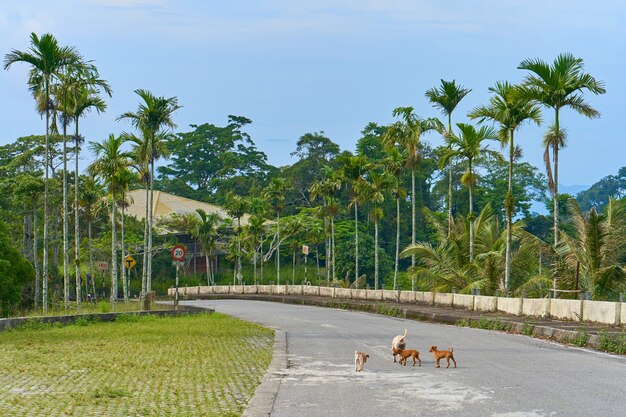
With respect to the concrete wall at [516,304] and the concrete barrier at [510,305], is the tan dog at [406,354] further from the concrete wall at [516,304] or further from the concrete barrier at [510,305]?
the concrete barrier at [510,305]

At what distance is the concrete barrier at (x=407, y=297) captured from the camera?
40431 mm

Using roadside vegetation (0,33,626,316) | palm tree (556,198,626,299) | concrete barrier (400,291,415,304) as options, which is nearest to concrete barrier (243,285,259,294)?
roadside vegetation (0,33,626,316)

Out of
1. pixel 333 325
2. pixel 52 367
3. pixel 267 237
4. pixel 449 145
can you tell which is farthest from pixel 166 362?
pixel 267 237

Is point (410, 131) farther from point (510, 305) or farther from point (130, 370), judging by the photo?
point (130, 370)

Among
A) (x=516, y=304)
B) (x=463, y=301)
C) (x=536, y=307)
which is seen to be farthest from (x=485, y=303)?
(x=536, y=307)

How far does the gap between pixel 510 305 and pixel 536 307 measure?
82.4 inches

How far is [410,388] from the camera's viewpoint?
12.2 meters

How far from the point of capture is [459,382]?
41.8 feet

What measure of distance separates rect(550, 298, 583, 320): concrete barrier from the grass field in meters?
8.10

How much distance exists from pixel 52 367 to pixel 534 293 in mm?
24018

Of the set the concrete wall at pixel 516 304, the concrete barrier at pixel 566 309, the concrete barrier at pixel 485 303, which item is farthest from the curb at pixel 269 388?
the concrete barrier at pixel 485 303

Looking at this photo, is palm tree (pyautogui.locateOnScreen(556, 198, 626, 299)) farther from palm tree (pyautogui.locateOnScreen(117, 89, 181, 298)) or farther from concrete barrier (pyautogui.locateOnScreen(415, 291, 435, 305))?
palm tree (pyautogui.locateOnScreen(117, 89, 181, 298))

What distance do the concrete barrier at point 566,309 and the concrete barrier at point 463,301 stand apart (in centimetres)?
715

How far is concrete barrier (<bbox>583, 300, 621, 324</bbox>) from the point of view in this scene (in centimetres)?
2283
